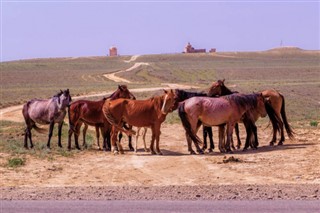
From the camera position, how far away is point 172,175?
13.2 metres

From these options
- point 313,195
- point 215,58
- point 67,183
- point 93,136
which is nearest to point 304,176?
point 313,195

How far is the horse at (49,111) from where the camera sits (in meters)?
18.4

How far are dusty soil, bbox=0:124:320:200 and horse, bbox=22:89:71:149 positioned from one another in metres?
1.64

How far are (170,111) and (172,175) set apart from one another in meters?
4.50

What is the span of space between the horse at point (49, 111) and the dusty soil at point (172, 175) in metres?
1.64

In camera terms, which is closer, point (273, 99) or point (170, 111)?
point (170, 111)

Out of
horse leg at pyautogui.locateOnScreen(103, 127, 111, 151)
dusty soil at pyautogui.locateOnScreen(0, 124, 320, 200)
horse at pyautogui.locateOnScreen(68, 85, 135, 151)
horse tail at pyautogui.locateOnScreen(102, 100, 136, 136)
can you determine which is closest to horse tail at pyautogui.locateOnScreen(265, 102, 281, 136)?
dusty soil at pyautogui.locateOnScreen(0, 124, 320, 200)

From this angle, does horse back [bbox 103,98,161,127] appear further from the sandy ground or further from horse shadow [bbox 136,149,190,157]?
the sandy ground

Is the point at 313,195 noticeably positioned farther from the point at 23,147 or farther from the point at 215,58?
the point at 215,58

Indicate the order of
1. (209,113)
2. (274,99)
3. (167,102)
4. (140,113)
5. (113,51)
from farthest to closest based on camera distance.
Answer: (113,51), (274,99), (140,113), (167,102), (209,113)

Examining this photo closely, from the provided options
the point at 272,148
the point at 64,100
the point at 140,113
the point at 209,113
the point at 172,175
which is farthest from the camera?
the point at 64,100

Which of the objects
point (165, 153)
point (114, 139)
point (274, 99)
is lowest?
point (165, 153)

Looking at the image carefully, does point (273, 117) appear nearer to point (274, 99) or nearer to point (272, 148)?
point (274, 99)

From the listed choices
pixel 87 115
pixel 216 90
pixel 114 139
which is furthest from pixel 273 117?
pixel 87 115
